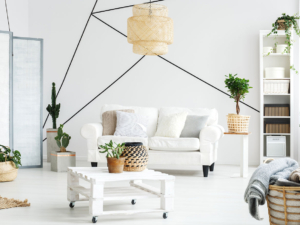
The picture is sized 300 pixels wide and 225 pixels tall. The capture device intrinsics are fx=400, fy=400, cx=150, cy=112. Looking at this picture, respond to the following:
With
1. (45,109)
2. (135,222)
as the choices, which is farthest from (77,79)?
(135,222)

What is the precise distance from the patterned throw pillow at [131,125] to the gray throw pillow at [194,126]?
0.52 meters

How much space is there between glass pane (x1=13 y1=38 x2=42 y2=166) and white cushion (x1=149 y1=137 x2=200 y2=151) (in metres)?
1.62

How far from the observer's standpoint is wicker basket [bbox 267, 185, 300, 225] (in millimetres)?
2209

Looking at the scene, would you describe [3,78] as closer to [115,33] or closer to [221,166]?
[115,33]

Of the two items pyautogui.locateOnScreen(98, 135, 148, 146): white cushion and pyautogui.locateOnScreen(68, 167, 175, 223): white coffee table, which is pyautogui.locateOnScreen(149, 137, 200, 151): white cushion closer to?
pyautogui.locateOnScreen(98, 135, 148, 146): white cushion

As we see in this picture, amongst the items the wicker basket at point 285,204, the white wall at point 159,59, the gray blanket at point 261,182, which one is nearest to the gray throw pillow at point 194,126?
the white wall at point 159,59

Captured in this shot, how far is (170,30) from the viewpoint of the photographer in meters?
3.98

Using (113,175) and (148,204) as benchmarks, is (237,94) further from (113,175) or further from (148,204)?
(113,175)

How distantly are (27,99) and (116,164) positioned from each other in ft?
9.23

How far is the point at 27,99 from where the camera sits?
17.4ft

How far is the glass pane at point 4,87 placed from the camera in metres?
4.96

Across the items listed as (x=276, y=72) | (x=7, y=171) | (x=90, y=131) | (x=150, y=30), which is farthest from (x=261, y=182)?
(x=276, y=72)

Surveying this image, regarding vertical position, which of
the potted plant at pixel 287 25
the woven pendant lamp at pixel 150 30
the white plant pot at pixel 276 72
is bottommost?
the white plant pot at pixel 276 72

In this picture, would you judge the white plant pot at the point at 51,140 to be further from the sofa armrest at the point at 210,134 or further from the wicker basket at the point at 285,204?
the wicker basket at the point at 285,204
